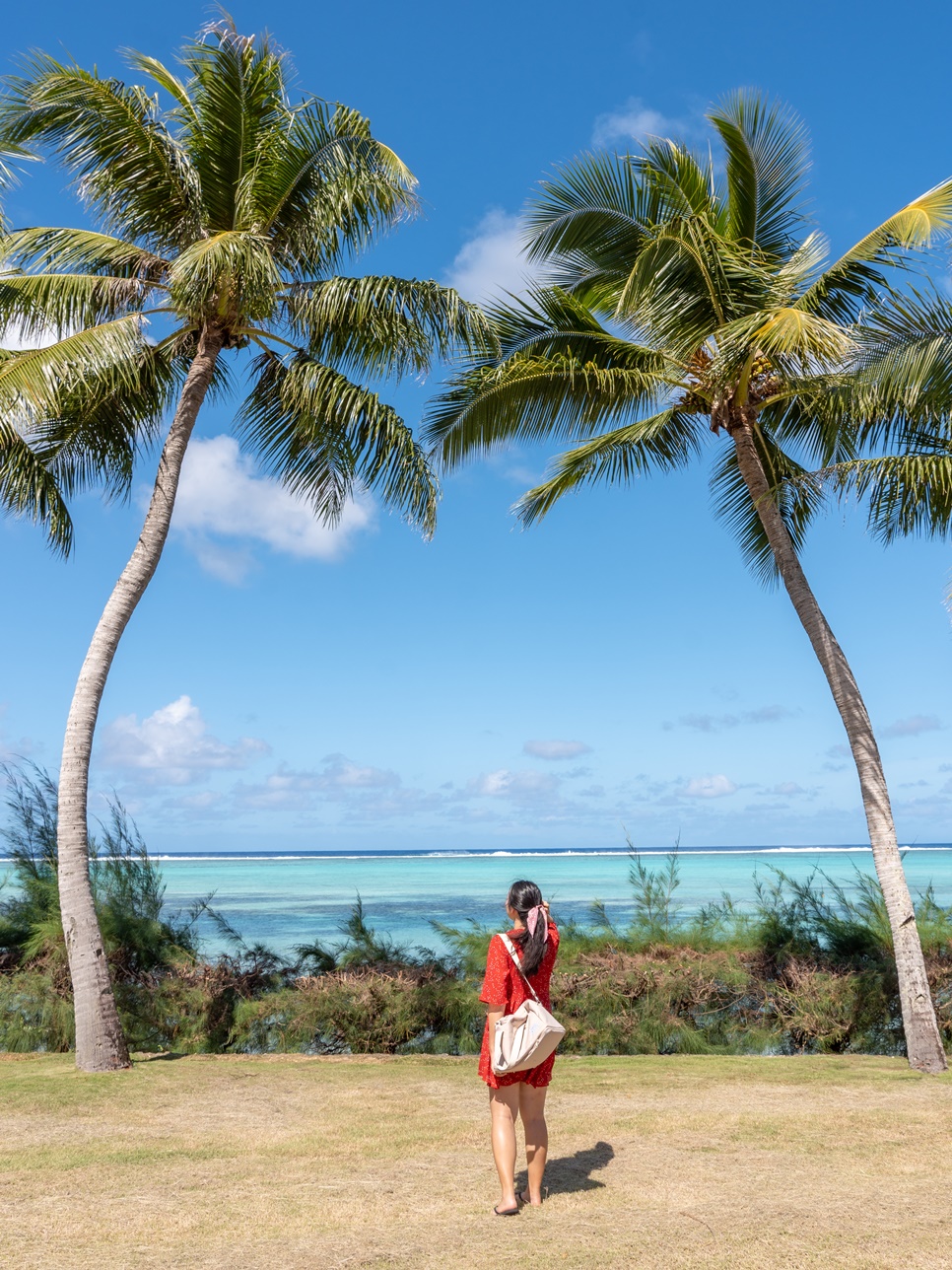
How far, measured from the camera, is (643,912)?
38.4 ft

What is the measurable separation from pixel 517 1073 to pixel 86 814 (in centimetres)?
537

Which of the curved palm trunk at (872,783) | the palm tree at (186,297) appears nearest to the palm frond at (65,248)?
the palm tree at (186,297)

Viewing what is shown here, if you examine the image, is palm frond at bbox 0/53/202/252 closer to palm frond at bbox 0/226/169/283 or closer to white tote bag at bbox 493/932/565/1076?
palm frond at bbox 0/226/169/283

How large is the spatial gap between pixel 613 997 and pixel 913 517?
5.70 meters

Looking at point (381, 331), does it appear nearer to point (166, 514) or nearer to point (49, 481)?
point (166, 514)

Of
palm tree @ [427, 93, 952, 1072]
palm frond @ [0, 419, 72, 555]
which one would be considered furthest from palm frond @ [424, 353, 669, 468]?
palm frond @ [0, 419, 72, 555]

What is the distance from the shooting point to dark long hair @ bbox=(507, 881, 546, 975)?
16.1 feet

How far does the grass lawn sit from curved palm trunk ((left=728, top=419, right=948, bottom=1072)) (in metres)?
0.45

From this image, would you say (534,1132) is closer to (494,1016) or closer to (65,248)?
(494,1016)

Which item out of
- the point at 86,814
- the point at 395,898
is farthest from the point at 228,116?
the point at 395,898

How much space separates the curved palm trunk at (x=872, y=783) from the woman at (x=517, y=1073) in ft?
15.8

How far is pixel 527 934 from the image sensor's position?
16.3 feet

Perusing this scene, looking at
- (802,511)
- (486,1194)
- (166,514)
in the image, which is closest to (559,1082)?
(486,1194)

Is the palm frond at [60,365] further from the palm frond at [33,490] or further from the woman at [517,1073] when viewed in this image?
the woman at [517,1073]
